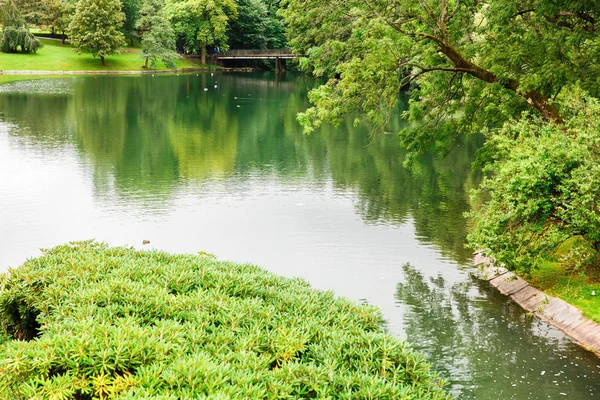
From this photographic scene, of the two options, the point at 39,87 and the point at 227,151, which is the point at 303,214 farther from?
the point at 39,87

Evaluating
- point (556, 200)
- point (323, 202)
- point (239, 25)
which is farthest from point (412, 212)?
point (239, 25)

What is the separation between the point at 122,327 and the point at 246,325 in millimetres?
1408

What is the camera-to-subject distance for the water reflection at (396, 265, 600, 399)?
34.9 ft

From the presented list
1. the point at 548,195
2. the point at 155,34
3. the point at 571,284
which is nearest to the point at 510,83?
the point at 548,195

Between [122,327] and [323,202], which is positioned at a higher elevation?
[122,327]

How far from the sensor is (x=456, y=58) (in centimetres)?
1697

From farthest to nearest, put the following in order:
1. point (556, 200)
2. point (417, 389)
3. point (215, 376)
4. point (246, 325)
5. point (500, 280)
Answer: point (500, 280) → point (556, 200) → point (246, 325) → point (417, 389) → point (215, 376)

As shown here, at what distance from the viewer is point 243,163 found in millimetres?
30922

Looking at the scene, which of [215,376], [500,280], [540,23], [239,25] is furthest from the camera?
[239,25]

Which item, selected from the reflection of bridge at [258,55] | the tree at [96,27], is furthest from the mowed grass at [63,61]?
the reflection of bridge at [258,55]

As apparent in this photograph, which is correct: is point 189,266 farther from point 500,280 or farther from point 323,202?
point 323,202

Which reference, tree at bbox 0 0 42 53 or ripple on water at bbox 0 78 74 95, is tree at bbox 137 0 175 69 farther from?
ripple on water at bbox 0 78 74 95

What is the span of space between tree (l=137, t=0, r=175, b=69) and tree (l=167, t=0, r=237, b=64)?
247cm

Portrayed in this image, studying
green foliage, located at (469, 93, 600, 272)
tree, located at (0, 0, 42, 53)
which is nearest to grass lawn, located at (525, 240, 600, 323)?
green foliage, located at (469, 93, 600, 272)
